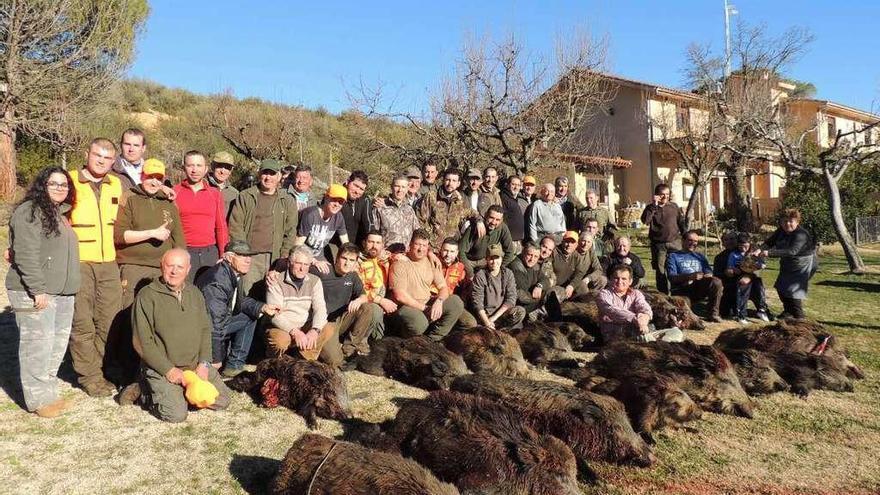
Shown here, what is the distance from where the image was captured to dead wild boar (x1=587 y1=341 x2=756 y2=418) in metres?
4.91

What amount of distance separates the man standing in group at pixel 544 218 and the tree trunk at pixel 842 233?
910 cm

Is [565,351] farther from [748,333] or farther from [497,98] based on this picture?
[497,98]

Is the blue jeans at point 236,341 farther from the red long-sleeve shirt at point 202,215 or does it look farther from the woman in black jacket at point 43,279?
the woman in black jacket at point 43,279

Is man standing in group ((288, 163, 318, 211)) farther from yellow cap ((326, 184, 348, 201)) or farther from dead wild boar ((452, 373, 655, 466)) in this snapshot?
dead wild boar ((452, 373, 655, 466))

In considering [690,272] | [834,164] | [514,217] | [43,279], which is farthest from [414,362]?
[834,164]

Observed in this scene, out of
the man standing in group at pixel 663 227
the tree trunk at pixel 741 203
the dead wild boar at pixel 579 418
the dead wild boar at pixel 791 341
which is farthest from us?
the tree trunk at pixel 741 203

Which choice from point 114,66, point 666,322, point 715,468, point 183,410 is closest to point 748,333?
point 666,322

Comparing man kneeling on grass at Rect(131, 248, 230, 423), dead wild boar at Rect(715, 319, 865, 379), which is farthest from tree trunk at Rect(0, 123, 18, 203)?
dead wild boar at Rect(715, 319, 865, 379)

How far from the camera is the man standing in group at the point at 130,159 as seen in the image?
539 cm

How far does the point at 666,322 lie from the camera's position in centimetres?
750

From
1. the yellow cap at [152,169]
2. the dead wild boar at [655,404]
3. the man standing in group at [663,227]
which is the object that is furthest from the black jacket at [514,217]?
the yellow cap at [152,169]

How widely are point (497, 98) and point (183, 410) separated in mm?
11701

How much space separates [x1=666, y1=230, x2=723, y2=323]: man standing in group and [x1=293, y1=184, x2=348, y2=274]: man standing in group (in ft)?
16.5

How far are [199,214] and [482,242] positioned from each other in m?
3.34
